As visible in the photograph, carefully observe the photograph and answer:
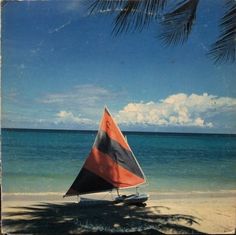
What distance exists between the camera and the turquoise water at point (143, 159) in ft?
20.6

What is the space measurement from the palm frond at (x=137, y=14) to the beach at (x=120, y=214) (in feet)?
5.76

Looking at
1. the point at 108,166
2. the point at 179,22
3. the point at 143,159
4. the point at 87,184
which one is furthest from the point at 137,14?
the point at 87,184

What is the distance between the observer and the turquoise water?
6273 millimetres

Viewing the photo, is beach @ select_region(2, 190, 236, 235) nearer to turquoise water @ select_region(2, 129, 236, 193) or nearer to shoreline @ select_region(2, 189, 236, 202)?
shoreline @ select_region(2, 189, 236, 202)

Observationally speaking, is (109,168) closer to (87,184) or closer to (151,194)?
(87,184)

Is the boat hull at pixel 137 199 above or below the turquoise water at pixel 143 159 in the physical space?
below

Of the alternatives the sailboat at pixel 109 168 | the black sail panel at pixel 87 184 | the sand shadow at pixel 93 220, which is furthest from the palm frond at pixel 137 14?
the sand shadow at pixel 93 220

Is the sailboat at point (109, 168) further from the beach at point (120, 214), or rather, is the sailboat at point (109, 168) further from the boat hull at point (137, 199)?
the beach at point (120, 214)

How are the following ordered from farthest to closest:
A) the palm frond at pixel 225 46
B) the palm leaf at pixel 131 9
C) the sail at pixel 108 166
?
1. the sail at pixel 108 166
2. the palm frond at pixel 225 46
3. the palm leaf at pixel 131 9

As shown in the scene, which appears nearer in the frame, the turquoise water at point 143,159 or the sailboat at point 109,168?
the turquoise water at point 143,159

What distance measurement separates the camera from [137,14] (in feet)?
20.2

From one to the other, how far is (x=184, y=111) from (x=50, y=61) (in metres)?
1.49

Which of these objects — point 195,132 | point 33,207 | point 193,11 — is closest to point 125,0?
point 193,11

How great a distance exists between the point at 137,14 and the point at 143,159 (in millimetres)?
1507
